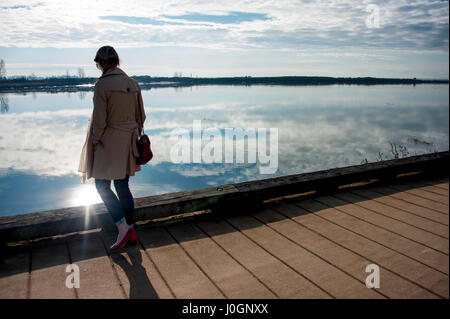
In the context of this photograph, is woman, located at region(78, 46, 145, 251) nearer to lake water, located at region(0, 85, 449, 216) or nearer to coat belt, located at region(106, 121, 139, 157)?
coat belt, located at region(106, 121, 139, 157)

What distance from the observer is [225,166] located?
63.4 ft

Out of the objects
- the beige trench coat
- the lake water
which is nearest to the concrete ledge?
the beige trench coat

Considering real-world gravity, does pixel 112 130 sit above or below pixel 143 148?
above

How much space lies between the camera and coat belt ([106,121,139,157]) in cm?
300

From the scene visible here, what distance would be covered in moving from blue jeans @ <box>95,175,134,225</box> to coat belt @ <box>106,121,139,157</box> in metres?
0.27

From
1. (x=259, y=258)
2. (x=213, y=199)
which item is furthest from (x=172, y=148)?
(x=259, y=258)

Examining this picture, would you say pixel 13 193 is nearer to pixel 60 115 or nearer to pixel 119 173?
pixel 119 173

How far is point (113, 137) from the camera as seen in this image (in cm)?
301

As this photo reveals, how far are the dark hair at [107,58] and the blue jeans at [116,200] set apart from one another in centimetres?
97

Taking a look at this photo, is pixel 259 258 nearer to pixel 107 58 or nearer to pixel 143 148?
pixel 143 148

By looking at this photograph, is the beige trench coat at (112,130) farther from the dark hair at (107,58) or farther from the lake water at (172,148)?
the lake water at (172,148)

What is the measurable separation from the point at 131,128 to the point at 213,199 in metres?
1.19

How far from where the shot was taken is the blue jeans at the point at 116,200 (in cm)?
311
